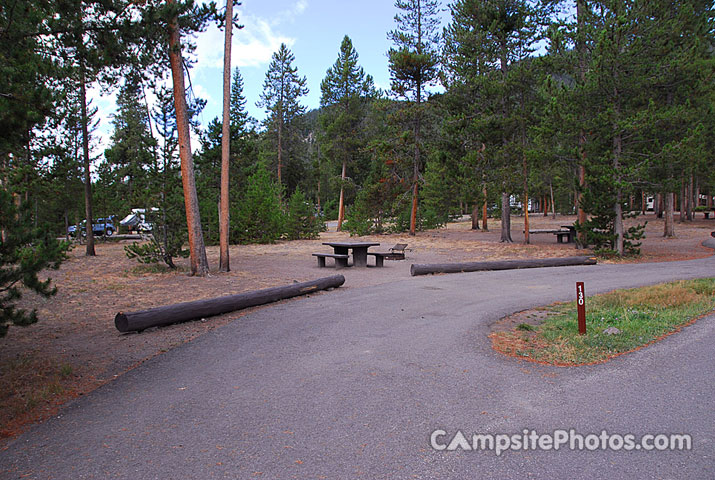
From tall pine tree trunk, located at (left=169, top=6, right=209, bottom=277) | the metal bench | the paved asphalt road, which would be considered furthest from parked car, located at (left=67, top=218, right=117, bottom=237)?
the paved asphalt road

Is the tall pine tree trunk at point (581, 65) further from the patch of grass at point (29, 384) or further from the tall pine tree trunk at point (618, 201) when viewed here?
the patch of grass at point (29, 384)

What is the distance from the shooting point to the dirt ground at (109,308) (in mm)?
5090

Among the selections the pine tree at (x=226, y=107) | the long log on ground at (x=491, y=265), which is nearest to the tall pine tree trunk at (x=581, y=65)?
the long log on ground at (x=491, y=265)

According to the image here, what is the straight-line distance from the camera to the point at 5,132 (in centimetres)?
458

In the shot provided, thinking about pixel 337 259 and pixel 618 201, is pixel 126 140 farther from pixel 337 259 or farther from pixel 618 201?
pixel 618 201

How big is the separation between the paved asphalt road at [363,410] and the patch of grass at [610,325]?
0.97ft

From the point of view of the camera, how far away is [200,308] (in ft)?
27.5

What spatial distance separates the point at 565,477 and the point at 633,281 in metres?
10.8

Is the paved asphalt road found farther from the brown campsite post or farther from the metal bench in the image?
the metal bench

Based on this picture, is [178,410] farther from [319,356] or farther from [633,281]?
[633,281]

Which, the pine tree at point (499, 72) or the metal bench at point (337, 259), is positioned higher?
the pine tree at point (499, 72)

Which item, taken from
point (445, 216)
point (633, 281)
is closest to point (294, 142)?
point (445, 216)

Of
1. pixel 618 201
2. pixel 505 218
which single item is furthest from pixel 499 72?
pixel 618 201

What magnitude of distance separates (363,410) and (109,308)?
7606 mm
